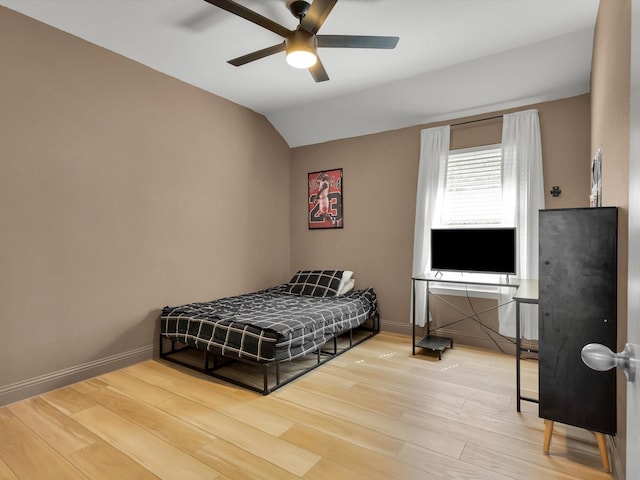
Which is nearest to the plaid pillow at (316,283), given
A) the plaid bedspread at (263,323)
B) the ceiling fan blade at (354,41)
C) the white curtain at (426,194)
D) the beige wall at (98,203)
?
the plaid bedspread at (263,323)

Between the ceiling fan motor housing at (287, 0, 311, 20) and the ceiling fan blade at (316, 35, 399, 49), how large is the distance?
226mm

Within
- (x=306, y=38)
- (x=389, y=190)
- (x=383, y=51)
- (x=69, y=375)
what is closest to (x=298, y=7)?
(x=306, y=38)

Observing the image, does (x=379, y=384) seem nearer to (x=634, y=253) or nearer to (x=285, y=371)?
(x=285, y=371)

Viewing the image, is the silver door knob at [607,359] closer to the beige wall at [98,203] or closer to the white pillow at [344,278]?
the beige wall at [98,203]

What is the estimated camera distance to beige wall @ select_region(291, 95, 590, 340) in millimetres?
3221

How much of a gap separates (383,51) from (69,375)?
12.2ft

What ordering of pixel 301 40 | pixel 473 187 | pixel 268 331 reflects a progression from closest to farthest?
pixel 301 40 → pixel 268 331 → pixel 473 187

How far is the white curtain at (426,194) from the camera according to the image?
3.78 meters

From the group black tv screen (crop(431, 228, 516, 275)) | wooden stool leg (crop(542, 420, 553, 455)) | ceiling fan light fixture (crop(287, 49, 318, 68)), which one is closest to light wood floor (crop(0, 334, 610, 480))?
wooden stool leg (crop(542, 420, 553, 455))

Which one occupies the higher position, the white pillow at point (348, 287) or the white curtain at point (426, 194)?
Answer: the white curtain at point (426, 194)

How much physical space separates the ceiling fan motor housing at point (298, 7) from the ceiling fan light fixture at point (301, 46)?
18 cm

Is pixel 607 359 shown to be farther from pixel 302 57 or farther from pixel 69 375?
pixel 69 375

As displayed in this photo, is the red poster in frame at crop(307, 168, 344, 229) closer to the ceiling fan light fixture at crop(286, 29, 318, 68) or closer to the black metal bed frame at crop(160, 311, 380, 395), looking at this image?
the black metal bed frame at crop(160, 311, 380, 395)

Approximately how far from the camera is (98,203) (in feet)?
9.66
